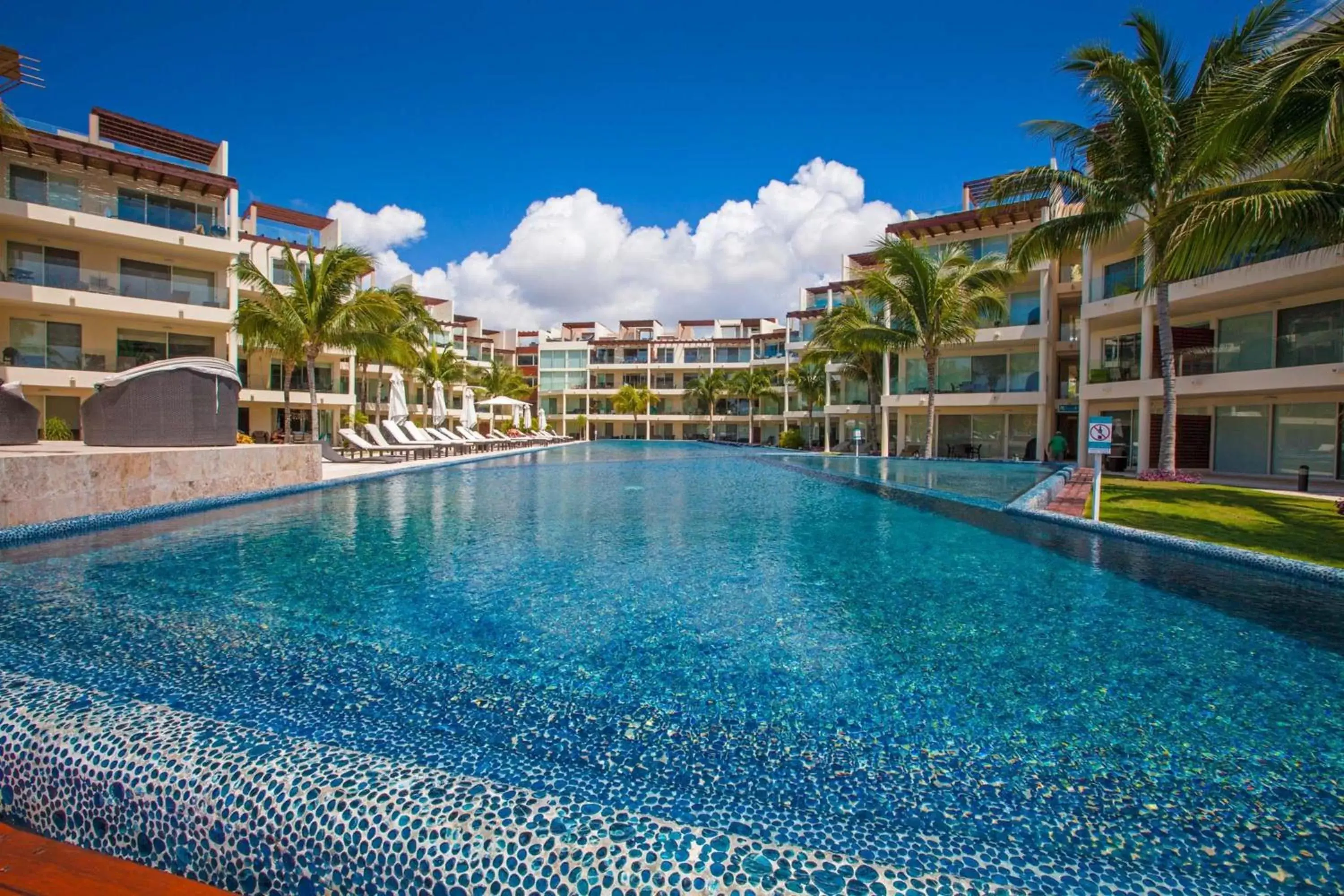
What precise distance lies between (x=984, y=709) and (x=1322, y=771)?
137 cm

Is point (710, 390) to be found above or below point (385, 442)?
above

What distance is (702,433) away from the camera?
64125 mm

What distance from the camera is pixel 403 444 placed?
71.7 feet

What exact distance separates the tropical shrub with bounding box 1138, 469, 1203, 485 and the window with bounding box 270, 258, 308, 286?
3456 cm

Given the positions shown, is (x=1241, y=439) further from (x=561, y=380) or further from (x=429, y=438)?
(x=561, y=380)

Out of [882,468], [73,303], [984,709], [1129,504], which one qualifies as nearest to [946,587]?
[984,709]

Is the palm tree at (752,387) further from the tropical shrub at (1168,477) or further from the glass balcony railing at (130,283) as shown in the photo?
the tropical shrub at (1168,477)

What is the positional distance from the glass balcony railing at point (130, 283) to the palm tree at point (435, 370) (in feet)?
44.8

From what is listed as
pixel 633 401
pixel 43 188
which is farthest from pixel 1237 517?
pixel 633 401

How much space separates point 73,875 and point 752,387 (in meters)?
51.9

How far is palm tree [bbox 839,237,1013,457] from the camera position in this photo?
77.3 feet

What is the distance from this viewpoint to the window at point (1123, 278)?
64.8ft

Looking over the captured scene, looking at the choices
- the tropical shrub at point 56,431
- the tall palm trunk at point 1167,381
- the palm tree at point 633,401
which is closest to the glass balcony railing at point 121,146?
the tropical shrub at point 56,431

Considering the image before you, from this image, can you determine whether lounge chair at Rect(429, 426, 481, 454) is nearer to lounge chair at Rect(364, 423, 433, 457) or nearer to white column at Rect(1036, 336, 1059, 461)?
lounge chair at Rect(364, 423, 433, 457)
